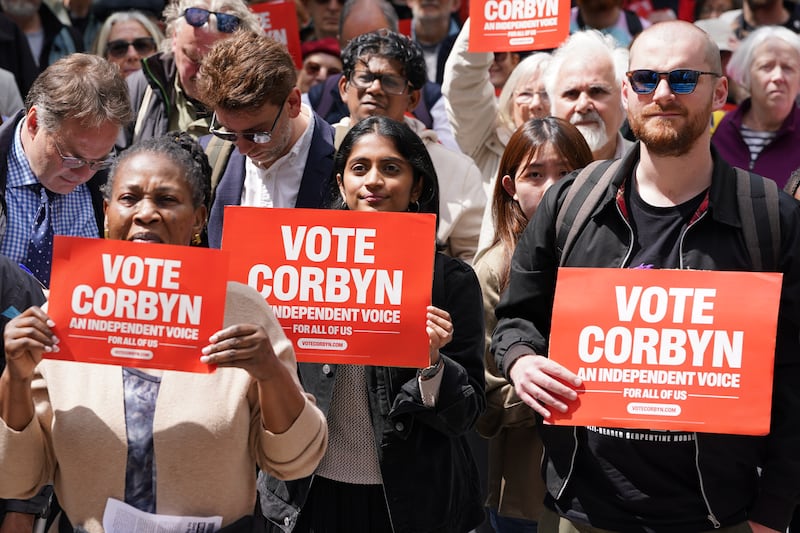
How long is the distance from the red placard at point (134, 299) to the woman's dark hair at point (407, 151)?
4.30 ft

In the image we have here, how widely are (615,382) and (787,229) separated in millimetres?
706

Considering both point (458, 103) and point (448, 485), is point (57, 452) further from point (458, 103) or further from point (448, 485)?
point (458, 103)

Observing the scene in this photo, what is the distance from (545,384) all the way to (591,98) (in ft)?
8.84

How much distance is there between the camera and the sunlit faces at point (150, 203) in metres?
3.77

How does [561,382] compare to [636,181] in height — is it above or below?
below

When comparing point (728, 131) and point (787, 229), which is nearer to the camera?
point (787, 229)

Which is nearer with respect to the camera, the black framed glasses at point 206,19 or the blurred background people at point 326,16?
the black framed glasses at point 206,19

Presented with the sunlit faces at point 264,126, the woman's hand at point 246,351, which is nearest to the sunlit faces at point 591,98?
the sunlit faces at point 264,126

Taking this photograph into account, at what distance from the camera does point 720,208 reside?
3895 mm

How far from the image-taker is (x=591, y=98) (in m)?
6.21

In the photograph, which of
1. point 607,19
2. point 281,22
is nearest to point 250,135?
point 281,22

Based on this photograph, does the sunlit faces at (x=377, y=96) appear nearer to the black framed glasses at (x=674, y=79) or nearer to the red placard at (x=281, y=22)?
the red placard at (x=281, y=22)

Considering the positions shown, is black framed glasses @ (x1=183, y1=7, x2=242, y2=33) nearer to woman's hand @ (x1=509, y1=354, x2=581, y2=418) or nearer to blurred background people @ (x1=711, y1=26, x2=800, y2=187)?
blurred background people @ (x1=711, y1=26, x2=800, y2=187)

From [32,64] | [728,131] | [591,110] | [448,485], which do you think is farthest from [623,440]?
[32,64]
